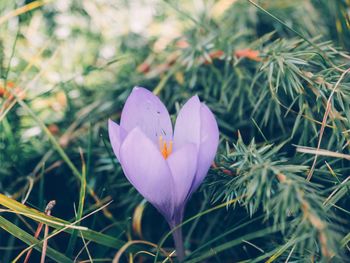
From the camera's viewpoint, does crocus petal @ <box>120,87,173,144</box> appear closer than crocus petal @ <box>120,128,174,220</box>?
No

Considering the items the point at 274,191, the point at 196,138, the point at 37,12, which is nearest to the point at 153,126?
the point at 196,138

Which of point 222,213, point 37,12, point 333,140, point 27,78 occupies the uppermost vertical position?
point 37,12

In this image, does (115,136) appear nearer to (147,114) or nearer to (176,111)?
(147,114)

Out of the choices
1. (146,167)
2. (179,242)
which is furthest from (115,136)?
(179,242)

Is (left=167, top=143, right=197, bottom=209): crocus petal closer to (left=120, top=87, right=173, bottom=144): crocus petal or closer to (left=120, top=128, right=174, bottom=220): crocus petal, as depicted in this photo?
(left=120, top=128, right=174, bottom=220): crocus petal

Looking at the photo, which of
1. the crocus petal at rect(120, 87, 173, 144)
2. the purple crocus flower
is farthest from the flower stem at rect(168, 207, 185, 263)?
the crocus petal at rect(120, 87, 173, 144)

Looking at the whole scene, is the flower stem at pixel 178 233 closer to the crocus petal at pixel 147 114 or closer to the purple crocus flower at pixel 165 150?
the purple crocus flower at pixel 165 150

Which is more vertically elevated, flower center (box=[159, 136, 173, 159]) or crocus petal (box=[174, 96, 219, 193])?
crocus petal (box=[174, 96, 219, 193])

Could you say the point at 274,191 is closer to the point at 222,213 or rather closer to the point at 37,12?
the point at 222,213
